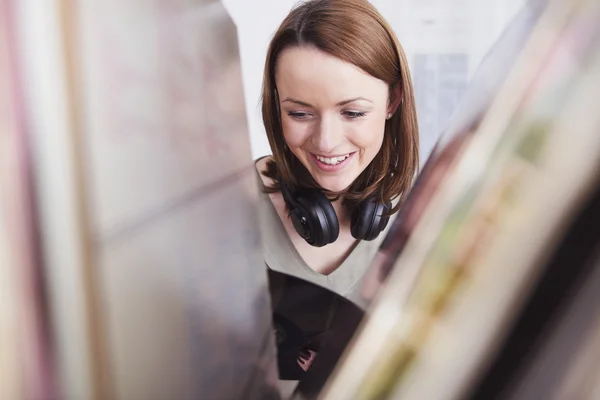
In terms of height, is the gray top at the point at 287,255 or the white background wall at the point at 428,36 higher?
the white background wall at the point at 428,36

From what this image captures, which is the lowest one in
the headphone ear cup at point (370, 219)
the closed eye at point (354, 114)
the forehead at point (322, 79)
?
the headphone ear cup at point (370, 219)

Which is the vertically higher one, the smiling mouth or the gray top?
the smiling mouth

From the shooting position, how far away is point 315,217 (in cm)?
39

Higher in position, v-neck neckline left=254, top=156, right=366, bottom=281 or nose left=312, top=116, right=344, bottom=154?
nose left=312, top=116, right=344, bottom=154

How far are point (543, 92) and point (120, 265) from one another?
237 mm

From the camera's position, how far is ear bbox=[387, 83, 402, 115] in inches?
14.3

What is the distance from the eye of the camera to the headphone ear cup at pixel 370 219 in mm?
377

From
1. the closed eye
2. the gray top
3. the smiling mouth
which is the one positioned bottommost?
the gray top

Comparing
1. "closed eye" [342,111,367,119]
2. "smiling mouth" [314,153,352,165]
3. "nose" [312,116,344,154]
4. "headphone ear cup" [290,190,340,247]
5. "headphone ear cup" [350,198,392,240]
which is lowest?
"headphone ear cup" [290,190,340,247]

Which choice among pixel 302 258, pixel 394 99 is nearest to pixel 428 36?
pixel 394 99

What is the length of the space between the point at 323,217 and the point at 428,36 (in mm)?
135

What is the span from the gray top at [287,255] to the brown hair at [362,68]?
21 millimetres

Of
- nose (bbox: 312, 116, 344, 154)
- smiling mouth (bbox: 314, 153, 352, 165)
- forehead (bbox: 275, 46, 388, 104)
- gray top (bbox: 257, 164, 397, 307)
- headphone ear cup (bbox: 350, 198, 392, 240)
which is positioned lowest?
gray top (bbox: 257, 164, 397, 307)

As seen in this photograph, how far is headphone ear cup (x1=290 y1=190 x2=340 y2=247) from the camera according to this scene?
1.28ft
